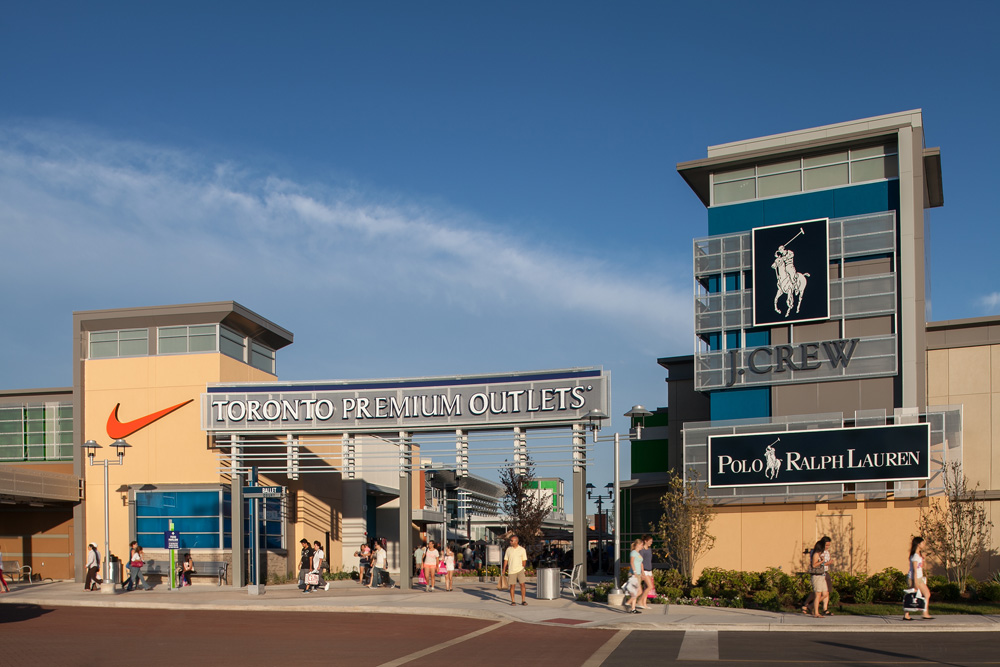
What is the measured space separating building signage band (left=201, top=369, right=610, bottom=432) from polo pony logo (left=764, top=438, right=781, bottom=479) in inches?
188

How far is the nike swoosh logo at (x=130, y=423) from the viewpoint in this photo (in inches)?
1309

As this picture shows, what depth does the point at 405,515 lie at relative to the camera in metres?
29.0

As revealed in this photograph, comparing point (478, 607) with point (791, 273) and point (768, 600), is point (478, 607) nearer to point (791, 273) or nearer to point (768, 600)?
point (768, 600)

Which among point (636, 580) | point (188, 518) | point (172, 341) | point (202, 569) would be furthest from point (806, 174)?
point (202, 569)

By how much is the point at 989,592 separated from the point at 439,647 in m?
14.0

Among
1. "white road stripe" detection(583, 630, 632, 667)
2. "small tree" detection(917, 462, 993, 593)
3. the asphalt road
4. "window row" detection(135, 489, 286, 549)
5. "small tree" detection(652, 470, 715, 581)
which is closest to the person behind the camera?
"white road stripe" detection(583, 630, 632, 667)

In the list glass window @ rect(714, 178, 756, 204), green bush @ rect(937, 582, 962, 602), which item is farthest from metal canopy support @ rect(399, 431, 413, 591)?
green bush @ rect(937, 582, 962, 602)

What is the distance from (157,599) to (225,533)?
22.6 ft

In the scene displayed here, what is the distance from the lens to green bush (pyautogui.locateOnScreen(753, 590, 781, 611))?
21734 millimetres

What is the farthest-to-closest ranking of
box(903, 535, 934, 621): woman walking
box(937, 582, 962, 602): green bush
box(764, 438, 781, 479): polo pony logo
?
box(764, 438, 781, 479): polo pony logo, box(937, 582, 962, 602): green bush, box(903, 535, 934, 621): woman walking

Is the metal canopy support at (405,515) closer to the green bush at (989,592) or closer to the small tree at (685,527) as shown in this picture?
the small tree at (685,527)

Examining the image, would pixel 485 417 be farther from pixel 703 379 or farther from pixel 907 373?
pixel 907 373

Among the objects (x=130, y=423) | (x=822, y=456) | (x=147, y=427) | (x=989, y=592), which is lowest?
(x=989, y=592)

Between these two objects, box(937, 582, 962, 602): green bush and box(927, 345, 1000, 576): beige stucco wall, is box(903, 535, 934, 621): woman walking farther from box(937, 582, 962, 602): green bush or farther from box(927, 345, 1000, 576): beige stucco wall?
box(927, 345, 1000, 576): beige stucco wall
